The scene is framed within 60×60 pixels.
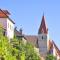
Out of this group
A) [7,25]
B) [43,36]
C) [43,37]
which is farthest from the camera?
[43,36]

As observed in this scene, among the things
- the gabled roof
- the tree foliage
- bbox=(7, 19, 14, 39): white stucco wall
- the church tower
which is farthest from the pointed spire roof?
the gabled roof

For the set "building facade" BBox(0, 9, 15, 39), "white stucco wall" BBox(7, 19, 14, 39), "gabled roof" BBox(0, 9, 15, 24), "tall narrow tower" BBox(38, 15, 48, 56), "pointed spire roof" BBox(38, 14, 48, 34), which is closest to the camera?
"building facade" BBox(0, 9, 15, 39)

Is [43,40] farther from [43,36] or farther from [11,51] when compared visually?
[11,51]

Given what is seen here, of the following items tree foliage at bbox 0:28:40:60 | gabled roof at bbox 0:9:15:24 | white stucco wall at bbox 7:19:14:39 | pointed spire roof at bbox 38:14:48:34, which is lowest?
tree foliage at bbox 0:28:40:60

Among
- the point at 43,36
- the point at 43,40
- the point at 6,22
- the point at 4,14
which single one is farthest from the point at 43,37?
the point at 6,22

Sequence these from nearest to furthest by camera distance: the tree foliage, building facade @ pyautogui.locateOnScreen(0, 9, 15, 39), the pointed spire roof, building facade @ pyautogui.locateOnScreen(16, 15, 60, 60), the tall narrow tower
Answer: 1. the tree foliage
2. building facade @ pyautogui.locateOnScreen(0, 9, 15, 39)
3. the pointed spire roof
4. the tall narrow tower
5. building facade @ pyautogui.locateOnScreen(16, 15, 60, 60)

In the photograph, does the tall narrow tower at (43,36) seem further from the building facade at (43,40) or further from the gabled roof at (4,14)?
the gabled roof at (4,14)

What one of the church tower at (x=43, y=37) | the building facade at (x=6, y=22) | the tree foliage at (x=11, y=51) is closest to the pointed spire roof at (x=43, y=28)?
the church tower at (x=43, y=37)

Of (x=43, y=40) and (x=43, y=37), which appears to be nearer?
(x=43, y=37)

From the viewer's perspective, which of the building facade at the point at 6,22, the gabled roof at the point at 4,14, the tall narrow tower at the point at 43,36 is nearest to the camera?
the building facade at the point at 6,22

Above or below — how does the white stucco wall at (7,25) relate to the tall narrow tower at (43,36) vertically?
below

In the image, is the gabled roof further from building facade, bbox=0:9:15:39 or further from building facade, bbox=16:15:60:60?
building facade, bbox=16:15:60:60

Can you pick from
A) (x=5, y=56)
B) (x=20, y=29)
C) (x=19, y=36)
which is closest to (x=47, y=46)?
(x=20, y=29)

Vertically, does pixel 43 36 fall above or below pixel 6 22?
above
